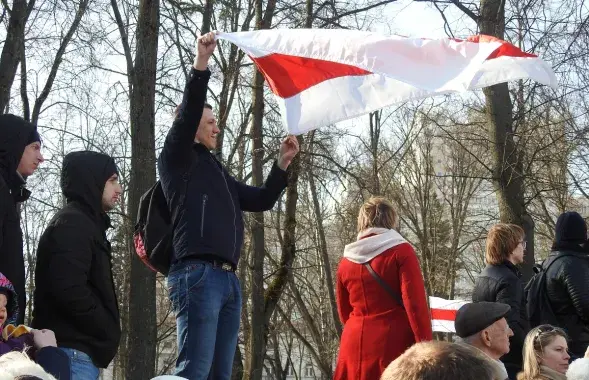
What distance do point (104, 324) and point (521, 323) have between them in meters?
3.20

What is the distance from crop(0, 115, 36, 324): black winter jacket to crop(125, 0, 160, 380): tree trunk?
428cm

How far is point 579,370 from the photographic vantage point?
207 inches

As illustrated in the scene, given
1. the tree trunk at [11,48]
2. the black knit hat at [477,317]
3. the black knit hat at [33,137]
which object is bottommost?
the black knit hat at [477,317]

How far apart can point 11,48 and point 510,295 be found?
25.9ft

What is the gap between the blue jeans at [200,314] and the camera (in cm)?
489

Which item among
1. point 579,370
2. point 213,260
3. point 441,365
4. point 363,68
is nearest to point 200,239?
point 213,260

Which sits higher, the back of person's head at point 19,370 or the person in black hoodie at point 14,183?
the person in black hoodie at point 14,183

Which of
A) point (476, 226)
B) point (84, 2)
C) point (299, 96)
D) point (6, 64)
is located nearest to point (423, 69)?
point (299, 96)

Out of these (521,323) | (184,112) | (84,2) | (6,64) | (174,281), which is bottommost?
(521,323)

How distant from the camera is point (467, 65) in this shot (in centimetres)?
545

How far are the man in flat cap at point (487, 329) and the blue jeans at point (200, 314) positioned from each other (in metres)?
1.44

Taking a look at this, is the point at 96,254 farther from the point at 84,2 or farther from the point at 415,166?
the point at 415,166

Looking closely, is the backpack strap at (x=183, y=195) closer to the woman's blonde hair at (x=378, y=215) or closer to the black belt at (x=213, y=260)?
the black belt at (x=213, y=260)

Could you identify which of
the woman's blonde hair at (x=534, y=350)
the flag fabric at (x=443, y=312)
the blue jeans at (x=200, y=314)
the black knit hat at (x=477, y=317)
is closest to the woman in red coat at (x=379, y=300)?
the black knit hat at (x=477, y=317)
